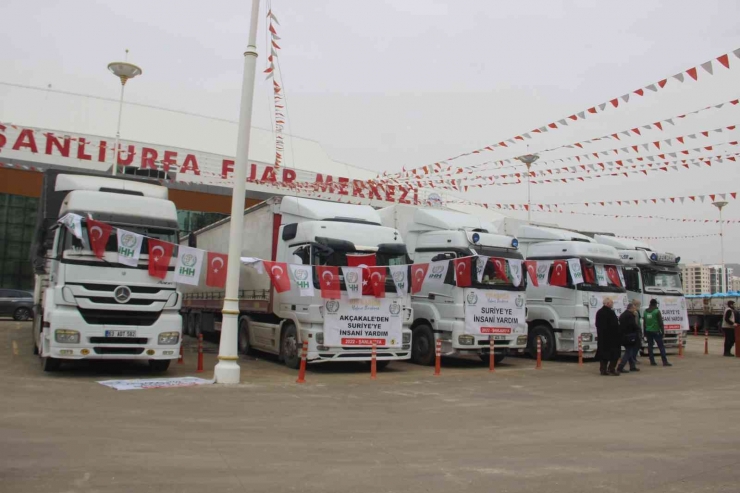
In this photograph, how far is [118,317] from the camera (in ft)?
34.9

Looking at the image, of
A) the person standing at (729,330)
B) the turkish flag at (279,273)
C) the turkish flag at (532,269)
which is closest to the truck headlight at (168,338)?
the turkish flag at (279,273)

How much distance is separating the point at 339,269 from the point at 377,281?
942 mm

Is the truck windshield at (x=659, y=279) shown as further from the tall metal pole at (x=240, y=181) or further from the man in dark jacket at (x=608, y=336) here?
the tall metal pole at (x=240, y=181)

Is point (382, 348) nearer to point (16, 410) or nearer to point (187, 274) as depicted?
point (187, 274)

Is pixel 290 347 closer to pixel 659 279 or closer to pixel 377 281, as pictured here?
pixel 377 281

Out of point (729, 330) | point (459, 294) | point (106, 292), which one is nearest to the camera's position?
point (106, 292)

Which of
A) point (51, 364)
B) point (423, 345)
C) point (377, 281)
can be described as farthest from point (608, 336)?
point (51, 364)

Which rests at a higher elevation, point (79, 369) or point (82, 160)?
point (82, 160)

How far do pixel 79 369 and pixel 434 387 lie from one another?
275 inches

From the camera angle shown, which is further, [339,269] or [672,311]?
[672,311]

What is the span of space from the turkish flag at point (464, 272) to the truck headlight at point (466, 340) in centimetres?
118

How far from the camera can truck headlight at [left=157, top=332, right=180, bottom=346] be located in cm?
1100

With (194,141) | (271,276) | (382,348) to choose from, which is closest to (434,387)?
(382,348)

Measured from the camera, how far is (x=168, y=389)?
33.0ft
